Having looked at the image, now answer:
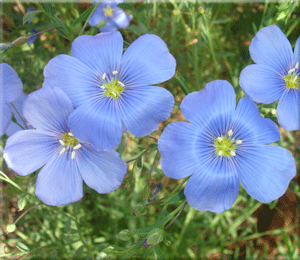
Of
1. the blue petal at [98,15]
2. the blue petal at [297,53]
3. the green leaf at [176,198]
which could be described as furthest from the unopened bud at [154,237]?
the blue petal at [98,15]

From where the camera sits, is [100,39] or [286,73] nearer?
[100,39]

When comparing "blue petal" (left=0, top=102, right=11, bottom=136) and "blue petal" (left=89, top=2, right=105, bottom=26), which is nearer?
"blue petal" (left=0, top=102, right=11, bottom=136)

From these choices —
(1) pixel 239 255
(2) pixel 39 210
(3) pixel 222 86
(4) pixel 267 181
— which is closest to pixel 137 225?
(2) pixel 39 210

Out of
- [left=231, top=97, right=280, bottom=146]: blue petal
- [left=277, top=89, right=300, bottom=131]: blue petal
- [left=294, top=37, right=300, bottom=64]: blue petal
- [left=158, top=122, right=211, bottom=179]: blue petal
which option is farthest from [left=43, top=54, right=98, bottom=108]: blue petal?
[left=294, top=37, right=300, bottom=64]: blue petal

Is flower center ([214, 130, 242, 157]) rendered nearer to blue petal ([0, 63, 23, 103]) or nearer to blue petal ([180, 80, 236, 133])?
blue petal ([180, 80, 236, 133])

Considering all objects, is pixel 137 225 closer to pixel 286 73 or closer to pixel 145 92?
pixel 145 92

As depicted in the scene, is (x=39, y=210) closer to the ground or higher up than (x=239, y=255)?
higher up

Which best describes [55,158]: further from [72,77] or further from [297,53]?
[297,53]
